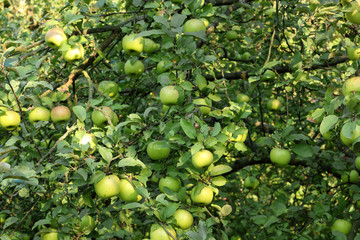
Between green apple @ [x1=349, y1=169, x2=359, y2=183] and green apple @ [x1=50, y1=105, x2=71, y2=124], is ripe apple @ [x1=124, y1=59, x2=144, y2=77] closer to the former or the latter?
green apple @ [x1=50, y1=105, x2=71, y2=124]

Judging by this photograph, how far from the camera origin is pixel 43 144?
8.72 ft

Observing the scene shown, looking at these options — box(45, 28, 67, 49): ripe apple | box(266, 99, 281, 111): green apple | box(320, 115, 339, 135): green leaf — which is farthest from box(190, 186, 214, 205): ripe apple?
box(266, 99, 281, 111): green apple

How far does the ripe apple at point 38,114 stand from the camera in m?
1.98

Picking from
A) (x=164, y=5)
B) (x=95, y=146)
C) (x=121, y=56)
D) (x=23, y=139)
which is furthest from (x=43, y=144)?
(x=164, y=5)

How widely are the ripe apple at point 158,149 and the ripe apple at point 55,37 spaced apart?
815 mm

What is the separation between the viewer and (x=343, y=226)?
7.86ft

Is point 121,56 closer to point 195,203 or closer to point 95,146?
point 95,146

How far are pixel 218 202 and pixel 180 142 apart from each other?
0.66 meters

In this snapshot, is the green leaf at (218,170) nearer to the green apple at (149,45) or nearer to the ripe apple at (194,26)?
the ripe apple at (194,26)

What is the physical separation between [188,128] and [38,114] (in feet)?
2.86

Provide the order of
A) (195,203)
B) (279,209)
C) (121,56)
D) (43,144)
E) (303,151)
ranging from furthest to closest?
(121,56), (43,144), (279,209), (303,151), (195,203)

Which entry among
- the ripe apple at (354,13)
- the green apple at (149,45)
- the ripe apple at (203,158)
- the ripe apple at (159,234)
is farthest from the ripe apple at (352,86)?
the green apple at (149,45)

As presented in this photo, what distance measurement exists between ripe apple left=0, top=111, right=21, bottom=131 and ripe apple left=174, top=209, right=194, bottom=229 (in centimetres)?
96

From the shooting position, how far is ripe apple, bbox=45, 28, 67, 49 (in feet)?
6.72
